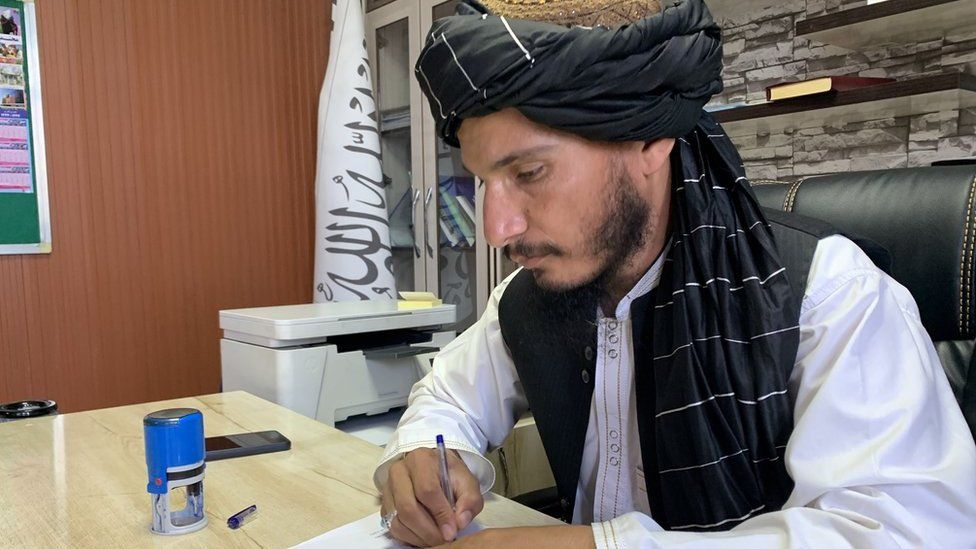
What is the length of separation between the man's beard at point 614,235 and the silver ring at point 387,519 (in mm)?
342

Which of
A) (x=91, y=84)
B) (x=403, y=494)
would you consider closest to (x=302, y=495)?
(x=403, y=494)

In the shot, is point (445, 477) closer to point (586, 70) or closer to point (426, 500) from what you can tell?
point (426, 500)

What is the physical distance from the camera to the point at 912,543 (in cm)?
60

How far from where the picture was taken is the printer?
1.47 meters

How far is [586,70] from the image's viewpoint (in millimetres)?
770

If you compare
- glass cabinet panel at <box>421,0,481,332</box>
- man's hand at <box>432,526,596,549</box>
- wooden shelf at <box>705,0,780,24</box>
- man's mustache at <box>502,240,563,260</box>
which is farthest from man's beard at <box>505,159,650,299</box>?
glass cabinet panel at <box>421,0,481,332</box>

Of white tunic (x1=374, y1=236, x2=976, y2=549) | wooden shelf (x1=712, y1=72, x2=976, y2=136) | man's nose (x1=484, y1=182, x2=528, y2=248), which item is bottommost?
white tunic (x1=374, y1=236, x2=976, y2=549)

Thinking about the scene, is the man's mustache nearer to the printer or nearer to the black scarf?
the black scarf

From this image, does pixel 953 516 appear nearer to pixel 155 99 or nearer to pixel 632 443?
pixel 632 443

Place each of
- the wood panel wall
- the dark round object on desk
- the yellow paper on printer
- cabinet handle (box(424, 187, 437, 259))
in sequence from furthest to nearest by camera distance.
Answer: cabinet handle (box(424, 187, 437, 259)) → the wood panel wall → the yellow paper on printer → the dark round object on desk

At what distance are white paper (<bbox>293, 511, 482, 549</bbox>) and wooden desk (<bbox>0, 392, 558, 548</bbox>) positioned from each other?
0.03 m

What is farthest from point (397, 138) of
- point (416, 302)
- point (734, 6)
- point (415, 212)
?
point (734, 6)

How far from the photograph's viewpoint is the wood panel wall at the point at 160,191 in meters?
2.44

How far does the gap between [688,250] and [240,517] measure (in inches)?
25.6
